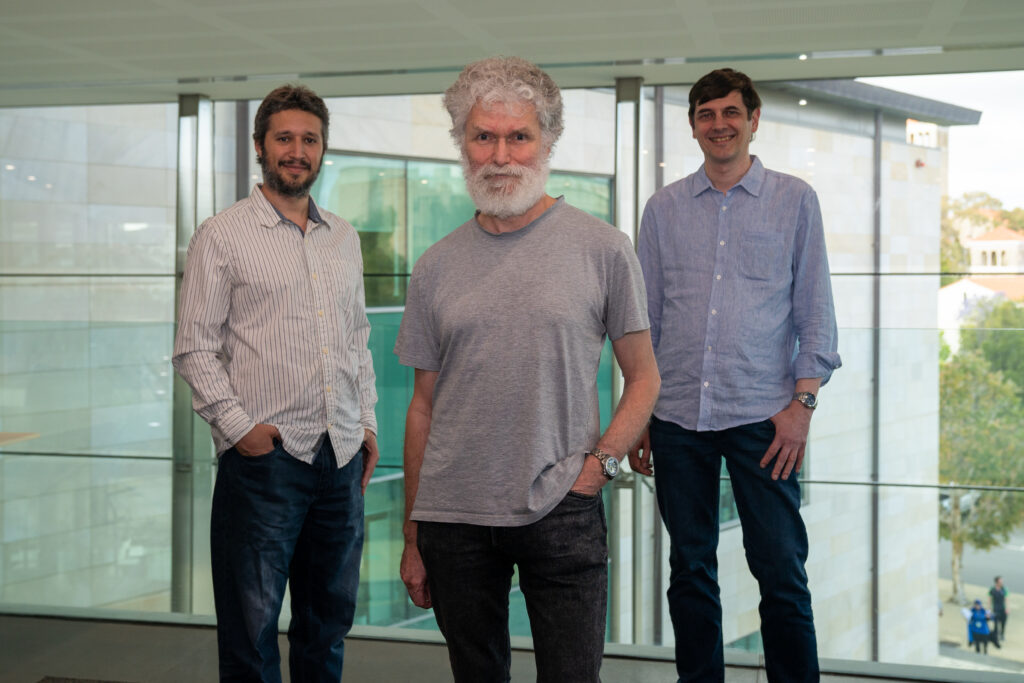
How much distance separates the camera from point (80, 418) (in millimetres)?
5152

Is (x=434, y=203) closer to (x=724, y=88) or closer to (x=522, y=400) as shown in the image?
(x=724, y=88)

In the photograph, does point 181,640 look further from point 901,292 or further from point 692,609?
point 901,292

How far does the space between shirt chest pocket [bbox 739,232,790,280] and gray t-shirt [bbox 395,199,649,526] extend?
87cm

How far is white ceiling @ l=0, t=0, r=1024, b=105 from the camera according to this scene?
3336 millimetres

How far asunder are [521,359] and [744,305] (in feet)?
3.42

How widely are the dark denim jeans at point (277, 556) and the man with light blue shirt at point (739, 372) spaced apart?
0.84 m

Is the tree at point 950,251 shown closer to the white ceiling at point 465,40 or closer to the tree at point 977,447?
the tree at point 977,447

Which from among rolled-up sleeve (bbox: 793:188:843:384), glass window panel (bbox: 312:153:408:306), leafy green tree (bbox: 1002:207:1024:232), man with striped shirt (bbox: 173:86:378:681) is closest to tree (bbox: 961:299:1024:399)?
leafy green tree (bbox: 1002:207:1024:232)

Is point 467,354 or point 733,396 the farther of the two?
point 733,396

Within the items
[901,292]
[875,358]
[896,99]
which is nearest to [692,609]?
[875,358]

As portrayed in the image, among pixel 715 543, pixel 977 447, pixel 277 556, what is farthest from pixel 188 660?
pixel 977 447

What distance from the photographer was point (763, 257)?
2469 millimetres

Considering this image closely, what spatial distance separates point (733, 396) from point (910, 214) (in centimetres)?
277

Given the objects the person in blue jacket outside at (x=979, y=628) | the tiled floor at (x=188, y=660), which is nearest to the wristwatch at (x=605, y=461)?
the tiled floor at (x=188, y=660)
